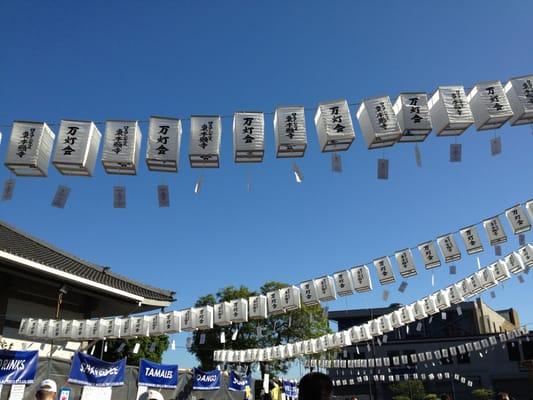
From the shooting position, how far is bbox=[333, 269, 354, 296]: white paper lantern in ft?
49.2

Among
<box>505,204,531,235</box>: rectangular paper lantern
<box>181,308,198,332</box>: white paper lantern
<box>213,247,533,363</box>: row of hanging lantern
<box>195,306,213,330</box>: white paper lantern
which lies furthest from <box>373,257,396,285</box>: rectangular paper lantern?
<box>181,308,198,332</box>: white paper lantern

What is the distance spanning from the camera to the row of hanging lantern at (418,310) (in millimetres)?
16109

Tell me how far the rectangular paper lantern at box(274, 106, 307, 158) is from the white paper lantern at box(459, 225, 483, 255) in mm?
7724

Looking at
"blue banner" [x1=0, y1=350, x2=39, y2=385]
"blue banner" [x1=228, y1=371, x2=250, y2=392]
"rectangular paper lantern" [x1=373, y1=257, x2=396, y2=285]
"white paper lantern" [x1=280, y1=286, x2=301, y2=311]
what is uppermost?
"rectangular paper lantern" [x1=373, y1=257, x2=396, y2=285]

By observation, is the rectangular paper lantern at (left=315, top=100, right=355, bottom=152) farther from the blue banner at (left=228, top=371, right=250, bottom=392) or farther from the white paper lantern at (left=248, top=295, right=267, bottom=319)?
the blue banner at (left=228, top=371, right=250, bottom=392)

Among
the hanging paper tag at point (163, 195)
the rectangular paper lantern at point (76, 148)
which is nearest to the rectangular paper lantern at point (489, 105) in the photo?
the hanging paper tag at point (163, 195)

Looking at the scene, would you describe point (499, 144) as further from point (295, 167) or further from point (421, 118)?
point (295, 167)

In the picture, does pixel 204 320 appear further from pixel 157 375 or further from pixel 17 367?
pixel 17 367

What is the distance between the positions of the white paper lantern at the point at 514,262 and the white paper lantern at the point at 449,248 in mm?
3336

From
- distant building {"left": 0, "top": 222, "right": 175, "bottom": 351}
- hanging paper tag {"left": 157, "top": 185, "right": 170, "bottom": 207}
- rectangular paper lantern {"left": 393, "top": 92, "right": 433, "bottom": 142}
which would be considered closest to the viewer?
rectangular paper lantern {"left": 393, "top": 92, "right": 433, "bottom": 142}

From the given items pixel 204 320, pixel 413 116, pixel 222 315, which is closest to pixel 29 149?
pixel 413 116

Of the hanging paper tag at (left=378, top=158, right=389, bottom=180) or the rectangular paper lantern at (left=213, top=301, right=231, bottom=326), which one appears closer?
the hanging paper tag at (left=378, top=158, right=389, bottom=180)

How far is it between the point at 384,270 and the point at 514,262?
198 inches

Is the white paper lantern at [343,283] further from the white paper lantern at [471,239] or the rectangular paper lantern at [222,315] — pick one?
the rectangular paper lantern at [222,315]
